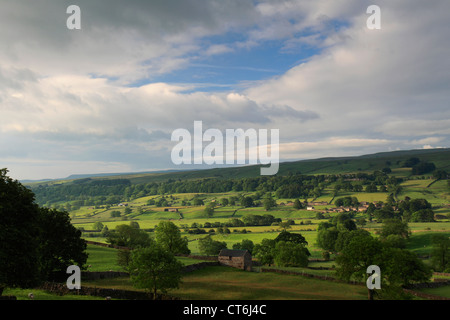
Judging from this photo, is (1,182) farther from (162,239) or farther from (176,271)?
(162,239)

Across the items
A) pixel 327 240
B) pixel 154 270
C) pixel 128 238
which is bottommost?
pixel 327 240

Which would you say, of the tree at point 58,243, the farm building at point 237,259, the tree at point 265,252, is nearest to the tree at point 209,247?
the tree at point 265,252

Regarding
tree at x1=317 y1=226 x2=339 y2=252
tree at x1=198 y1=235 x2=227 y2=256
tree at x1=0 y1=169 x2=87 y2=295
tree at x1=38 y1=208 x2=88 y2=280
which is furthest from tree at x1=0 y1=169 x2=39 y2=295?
tree at x1=317 y1=226 x2=339 y2=252

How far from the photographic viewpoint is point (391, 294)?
41.6m

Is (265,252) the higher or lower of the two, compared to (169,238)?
lower

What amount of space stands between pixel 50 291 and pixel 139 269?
33.4 ft

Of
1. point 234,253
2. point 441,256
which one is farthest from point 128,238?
point 441,256

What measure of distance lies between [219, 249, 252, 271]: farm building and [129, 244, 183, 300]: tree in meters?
28.3

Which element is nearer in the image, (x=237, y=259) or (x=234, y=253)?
(x=237, y=259)

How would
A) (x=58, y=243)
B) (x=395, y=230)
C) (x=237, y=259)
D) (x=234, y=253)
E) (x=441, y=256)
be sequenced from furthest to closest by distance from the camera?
1. (x=395, y=230)
2. (x=441, y=256)
3. (x=234, y=253)
4. (x=237, y=259)
5. (x=58, y=243)

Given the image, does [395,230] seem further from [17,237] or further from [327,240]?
[17,237]

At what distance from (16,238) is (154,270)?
16061 millimetres

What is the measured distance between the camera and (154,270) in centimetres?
4012
